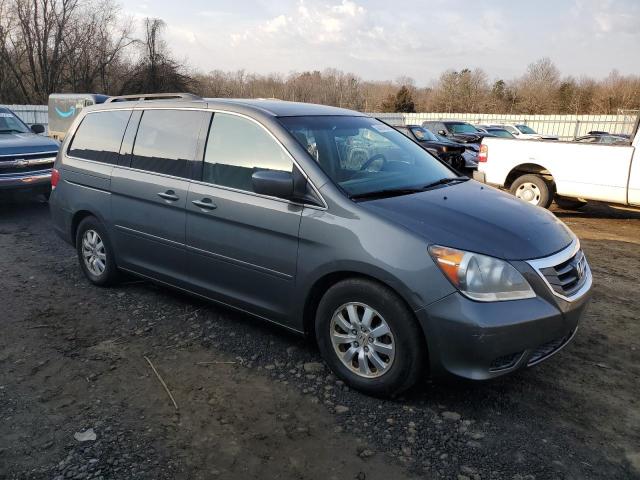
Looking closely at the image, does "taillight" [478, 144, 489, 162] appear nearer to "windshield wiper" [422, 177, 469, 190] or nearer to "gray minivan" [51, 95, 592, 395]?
"gray minivan" [51, 95, 592, 395]

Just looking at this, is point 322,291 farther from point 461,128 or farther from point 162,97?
point 461,128

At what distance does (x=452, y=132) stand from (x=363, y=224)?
59.4 ft

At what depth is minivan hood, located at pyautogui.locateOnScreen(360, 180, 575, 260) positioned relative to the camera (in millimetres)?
3049

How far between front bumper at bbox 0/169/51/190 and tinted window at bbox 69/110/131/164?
12.8 ft

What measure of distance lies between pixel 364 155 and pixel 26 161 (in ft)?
23.2

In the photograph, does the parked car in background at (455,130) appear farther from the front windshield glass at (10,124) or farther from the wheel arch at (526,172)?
the front windshield glass at (10,124)

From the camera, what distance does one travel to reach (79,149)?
5336mm

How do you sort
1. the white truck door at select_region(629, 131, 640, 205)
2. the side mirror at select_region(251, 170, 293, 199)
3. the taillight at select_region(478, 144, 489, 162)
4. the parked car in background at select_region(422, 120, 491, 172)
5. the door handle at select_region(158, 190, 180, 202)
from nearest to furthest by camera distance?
the side mirror at select_region(251, 170, 293, 199), the door handle at select_region(158, 190, 180, 202), the white truck door at select_region(629, 131, 640, 205), the taillight at select_region(478, 144, 489, 162), the parked car in background at select_region(422, 120, 491, 172)

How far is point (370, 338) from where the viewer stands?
3215mm

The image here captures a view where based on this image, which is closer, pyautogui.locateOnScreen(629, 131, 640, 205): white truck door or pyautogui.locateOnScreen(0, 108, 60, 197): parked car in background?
pyautogui.locateOnScreen(629, 131, 640, 205): white truck door

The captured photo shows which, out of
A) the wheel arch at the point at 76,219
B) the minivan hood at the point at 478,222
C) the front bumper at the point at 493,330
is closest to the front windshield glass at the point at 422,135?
the wheel arch at the point at 76,219

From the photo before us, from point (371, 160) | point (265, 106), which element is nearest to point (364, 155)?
point (371, 160)

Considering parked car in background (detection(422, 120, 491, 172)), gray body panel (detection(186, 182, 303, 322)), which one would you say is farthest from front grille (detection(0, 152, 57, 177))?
parked car in background (detection(422, 120, 491, 172))

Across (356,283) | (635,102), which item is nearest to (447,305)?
(356,283)
